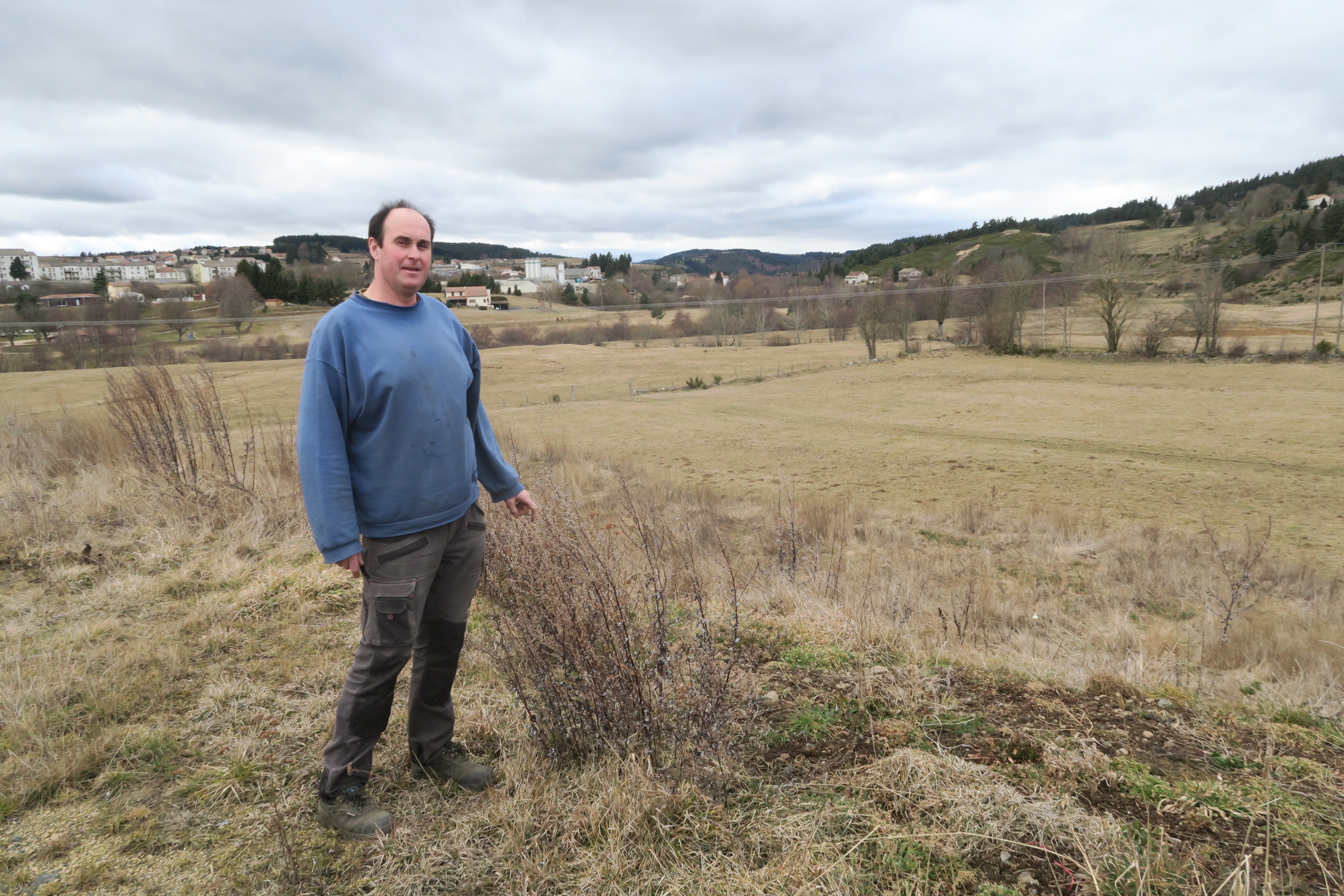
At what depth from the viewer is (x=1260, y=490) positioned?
1516cm

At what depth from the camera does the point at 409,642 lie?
96.0 inches

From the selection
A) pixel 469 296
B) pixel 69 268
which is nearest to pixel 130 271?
pixel 69 268

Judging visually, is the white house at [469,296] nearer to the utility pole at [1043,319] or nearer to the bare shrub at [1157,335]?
the utility pole at [1043,319]

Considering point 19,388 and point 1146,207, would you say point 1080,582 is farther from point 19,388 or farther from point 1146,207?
point 1146,207

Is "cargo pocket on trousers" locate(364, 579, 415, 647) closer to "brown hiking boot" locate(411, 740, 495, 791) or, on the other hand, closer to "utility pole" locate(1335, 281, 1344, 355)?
"brown hiking boot" locate(411, 740, 495, 791)

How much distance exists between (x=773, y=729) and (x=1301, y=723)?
2.41m

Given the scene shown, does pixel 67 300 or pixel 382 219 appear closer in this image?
pixel 382 219

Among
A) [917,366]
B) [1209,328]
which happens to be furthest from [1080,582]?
[1209,328]

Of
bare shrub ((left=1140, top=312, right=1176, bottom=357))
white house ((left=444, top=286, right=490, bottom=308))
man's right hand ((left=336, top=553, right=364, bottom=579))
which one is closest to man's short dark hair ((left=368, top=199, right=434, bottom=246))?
man's right hand ((left=336, top=553, right=364, bottom=579))

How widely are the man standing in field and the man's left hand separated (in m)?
0.41

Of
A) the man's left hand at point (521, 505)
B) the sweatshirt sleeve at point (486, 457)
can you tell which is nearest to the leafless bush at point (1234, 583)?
the man's left hand at point (521, 505)

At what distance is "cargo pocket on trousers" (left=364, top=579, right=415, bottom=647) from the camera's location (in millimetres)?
2381

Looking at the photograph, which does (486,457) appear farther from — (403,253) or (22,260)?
(22,260)

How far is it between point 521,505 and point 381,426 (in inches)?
33.0
